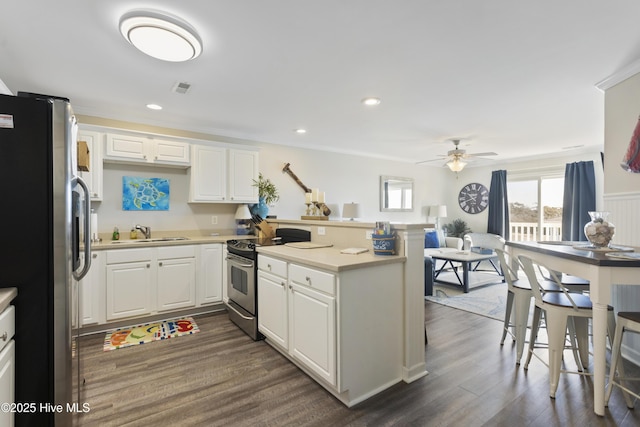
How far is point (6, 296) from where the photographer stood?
3.74ft

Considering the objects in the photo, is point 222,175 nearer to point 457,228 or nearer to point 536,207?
point 457,228

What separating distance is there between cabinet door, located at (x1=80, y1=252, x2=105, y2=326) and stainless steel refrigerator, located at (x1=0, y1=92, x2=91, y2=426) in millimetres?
1996

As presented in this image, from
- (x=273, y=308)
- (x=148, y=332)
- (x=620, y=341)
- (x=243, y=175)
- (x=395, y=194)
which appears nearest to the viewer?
(x=620, y=341)

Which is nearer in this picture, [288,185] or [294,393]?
[294,393]

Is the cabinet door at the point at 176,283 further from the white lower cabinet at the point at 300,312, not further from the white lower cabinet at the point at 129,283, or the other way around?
the white lower cabinet at the point at 300,312

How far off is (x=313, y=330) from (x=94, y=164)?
3.01m

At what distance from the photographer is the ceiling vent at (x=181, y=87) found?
2757 mm

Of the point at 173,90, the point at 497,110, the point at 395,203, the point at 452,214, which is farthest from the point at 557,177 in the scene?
the point at 173,90

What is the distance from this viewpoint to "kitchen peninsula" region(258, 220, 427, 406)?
1891 mm

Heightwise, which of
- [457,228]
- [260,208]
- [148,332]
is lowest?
[148,332]

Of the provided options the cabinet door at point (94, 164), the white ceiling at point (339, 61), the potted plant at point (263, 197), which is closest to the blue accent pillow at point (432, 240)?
the white ceiling at point (339, 61)

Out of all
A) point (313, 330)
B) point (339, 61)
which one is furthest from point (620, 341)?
point (339, 61)

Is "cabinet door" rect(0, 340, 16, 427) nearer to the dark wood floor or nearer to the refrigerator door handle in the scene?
the refrigerator door handle

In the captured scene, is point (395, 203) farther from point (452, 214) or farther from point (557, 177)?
point (557, 177)
